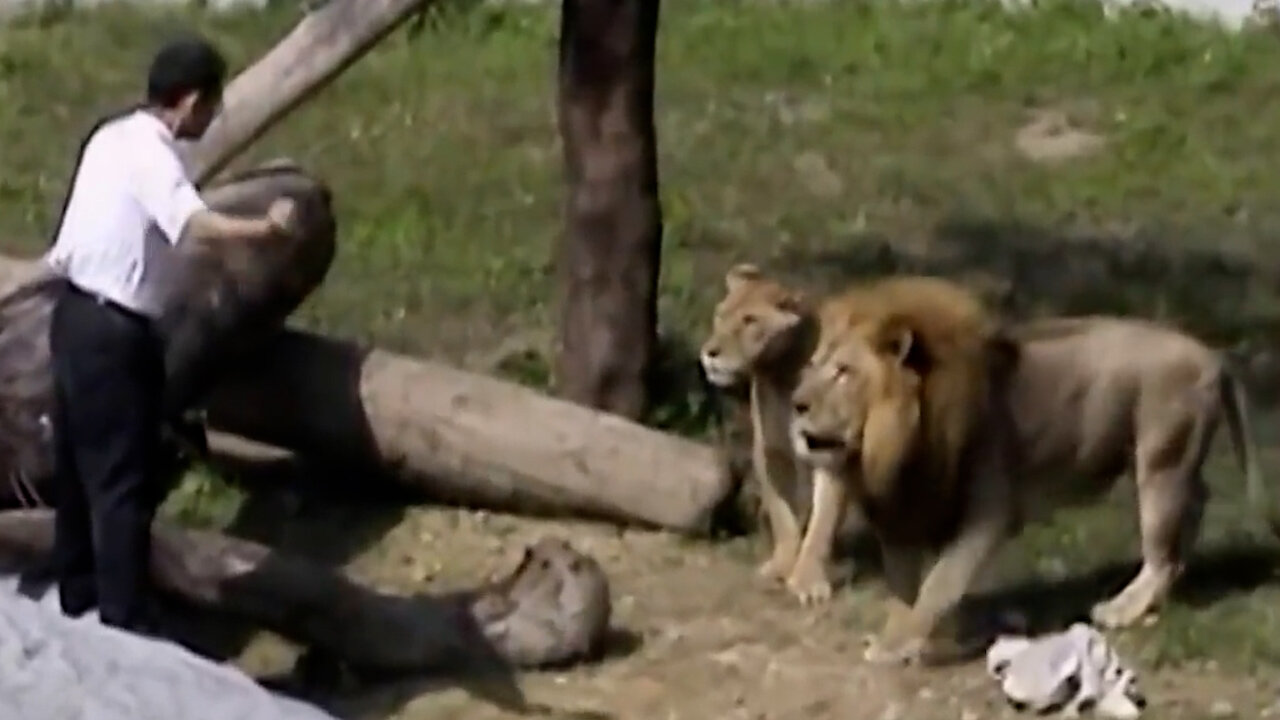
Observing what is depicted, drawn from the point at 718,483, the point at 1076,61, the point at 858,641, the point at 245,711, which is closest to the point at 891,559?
the point at 858,641

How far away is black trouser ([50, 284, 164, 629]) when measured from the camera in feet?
23.6

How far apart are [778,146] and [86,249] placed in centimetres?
635

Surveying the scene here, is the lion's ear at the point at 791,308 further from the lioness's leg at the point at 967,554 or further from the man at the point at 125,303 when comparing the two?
the man at the point at 125,303

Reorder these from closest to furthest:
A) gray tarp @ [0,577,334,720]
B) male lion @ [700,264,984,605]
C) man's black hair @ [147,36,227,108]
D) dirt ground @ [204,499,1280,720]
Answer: gray tarp @ [0,577,334,720] < man's black hair @ [147,36,227,108] < dirt ground @ [204,499,1280,720] < male lion @ [700,264,984,605]

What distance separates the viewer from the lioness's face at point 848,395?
7395 mm

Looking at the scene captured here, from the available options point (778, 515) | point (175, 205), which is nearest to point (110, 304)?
point (175, 205)

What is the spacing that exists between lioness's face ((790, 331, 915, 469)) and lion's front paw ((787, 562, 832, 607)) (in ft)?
2.35

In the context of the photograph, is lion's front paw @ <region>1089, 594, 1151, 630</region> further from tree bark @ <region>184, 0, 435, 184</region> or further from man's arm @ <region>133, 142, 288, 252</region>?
tree bark @ <region>184, 0, 435, 184</region>

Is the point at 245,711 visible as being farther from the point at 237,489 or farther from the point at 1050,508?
the point at 237,489

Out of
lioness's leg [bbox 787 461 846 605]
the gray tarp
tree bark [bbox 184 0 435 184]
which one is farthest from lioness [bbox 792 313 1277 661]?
the gray tarp

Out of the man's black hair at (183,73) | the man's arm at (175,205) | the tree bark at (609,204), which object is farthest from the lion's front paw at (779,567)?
the man's black hair at (183,73)

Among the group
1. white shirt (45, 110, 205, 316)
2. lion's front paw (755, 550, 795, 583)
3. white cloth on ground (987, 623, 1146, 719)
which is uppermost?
white shirt (45, 110, 205, 316)

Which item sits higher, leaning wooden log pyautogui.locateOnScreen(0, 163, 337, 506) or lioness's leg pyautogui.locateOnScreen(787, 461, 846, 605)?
leaning wooden log pyautogui.locateOnScreen(0, 163, 337, 506)

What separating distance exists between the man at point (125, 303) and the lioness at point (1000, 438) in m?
1.54
